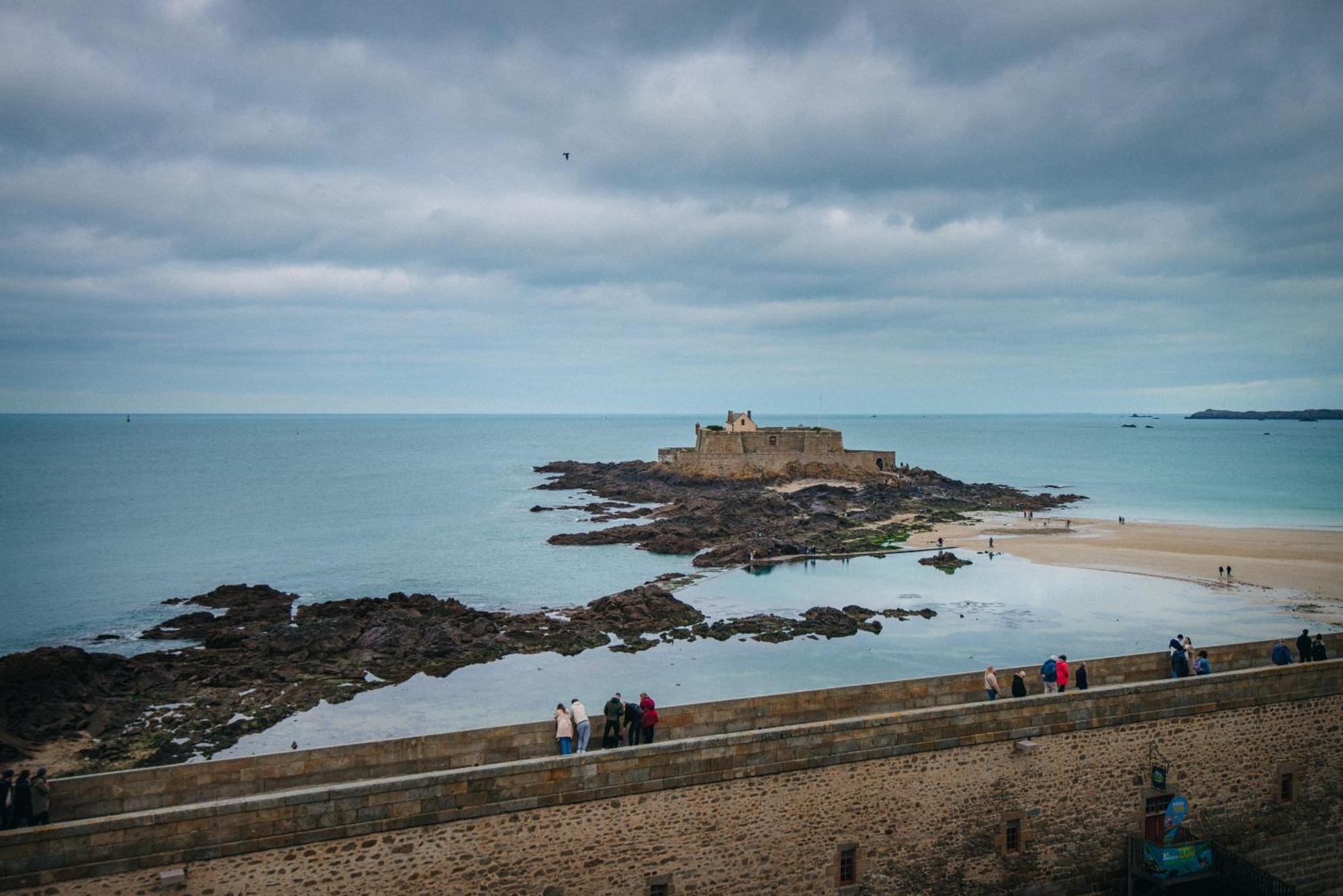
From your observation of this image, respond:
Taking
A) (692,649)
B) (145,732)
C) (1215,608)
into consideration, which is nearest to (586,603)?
(692,649)

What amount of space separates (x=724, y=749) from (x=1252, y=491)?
8051cm

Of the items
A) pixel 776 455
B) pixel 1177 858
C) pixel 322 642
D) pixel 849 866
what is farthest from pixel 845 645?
pixel 776 455

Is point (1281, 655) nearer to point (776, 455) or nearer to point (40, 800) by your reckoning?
point (40, 800)

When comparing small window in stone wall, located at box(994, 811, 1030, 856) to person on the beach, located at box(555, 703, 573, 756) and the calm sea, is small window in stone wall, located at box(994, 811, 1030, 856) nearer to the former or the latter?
person on the beach, located at box(555, 703, 573, 756)

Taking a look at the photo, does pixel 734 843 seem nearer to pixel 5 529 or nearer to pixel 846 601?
pixel 846 601

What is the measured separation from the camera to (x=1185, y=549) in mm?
43531

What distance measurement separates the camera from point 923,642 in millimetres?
27297

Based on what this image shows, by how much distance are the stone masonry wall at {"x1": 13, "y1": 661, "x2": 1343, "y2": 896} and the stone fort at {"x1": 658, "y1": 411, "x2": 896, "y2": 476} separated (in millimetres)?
55592

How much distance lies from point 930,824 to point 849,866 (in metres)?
1.09

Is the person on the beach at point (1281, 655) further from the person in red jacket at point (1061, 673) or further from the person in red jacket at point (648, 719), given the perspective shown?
the person in red jacket at point (648, 719)

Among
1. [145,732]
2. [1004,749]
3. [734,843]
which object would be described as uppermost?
[1004,749]

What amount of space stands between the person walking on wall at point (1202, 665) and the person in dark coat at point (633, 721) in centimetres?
834

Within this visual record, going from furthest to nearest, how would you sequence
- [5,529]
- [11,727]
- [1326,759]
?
[5,529] → [11,727] → [1326,759]

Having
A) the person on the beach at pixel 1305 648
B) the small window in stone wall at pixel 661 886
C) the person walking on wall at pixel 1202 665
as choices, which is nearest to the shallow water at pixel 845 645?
the person walking on wall at pixel 1202 665
